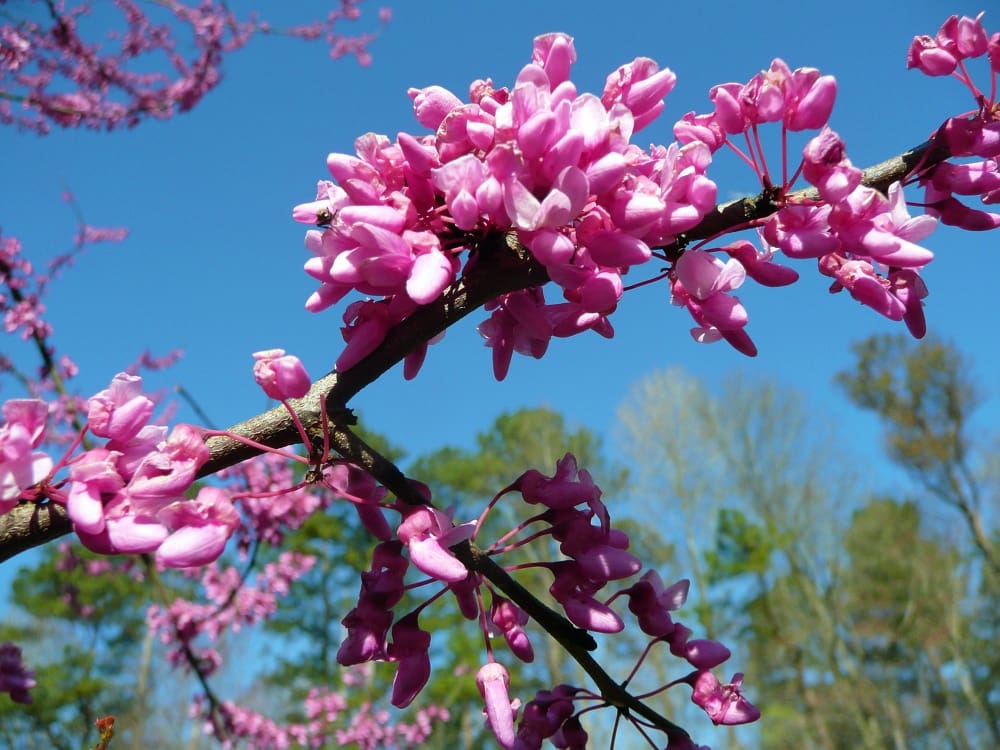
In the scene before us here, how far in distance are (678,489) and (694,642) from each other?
1591 centimetres

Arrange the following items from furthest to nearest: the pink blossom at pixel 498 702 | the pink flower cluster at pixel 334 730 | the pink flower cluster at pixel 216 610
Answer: the pink flower cluster at pixel 334 730 → the pink flower cluster at pixel 216 610 → the pink blossom at pixel 498 702

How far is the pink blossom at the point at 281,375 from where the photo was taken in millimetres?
857

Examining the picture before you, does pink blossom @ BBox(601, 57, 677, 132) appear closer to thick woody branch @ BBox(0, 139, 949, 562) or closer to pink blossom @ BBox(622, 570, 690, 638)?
thick woody branch @ BBox(0, 139, 949, 562)

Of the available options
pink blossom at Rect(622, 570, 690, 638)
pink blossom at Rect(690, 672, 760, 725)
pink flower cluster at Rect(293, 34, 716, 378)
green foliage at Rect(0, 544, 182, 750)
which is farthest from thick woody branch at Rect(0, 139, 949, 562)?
green foliage at Rect(0, 544, 182, 750)

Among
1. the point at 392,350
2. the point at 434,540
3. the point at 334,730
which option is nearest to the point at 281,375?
the point at 392,350

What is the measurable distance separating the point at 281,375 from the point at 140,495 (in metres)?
0.20

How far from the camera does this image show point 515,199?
0.82m

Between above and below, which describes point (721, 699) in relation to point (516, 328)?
below

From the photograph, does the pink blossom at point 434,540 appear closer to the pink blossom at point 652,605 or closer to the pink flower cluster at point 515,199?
the pink flower cluster at point 515,199

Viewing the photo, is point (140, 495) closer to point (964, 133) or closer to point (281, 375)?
point (281, 375)

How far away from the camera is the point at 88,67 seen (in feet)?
20.2

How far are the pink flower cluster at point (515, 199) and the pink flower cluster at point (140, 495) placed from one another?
22 cm

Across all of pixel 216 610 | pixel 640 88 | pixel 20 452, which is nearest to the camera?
pixel 20 452

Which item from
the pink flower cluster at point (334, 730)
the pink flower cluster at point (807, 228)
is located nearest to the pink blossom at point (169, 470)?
the pink flower cluster at point (807, 228)
